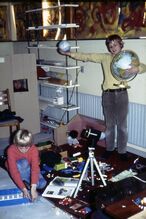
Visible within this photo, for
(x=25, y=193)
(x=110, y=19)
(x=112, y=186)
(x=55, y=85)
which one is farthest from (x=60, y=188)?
(x=110, y=19)

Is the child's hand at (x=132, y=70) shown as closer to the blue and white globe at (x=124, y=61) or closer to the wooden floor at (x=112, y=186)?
the blue and white globe at (x=124, y=61)

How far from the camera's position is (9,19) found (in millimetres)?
6445

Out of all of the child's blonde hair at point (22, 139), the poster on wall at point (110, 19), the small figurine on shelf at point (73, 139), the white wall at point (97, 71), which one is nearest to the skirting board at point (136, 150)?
the white wall at point (97, 71)

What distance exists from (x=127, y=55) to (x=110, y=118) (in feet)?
3.64

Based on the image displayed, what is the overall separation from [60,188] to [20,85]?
7.79ft

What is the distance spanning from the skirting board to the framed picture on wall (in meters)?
2.04

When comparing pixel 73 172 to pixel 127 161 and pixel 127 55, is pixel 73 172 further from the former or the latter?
pixel 127 55

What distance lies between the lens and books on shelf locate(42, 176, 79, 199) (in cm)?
328

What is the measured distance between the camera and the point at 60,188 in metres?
3.40

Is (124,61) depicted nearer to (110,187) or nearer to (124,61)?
(124,61)

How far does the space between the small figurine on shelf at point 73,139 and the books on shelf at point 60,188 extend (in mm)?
1306

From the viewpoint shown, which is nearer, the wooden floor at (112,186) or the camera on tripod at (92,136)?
the wooden floor at (112,186)

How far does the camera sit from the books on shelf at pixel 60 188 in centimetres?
328

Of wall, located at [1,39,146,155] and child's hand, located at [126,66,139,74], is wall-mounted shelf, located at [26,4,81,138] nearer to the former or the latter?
wall, located at [1,39,146,155]
